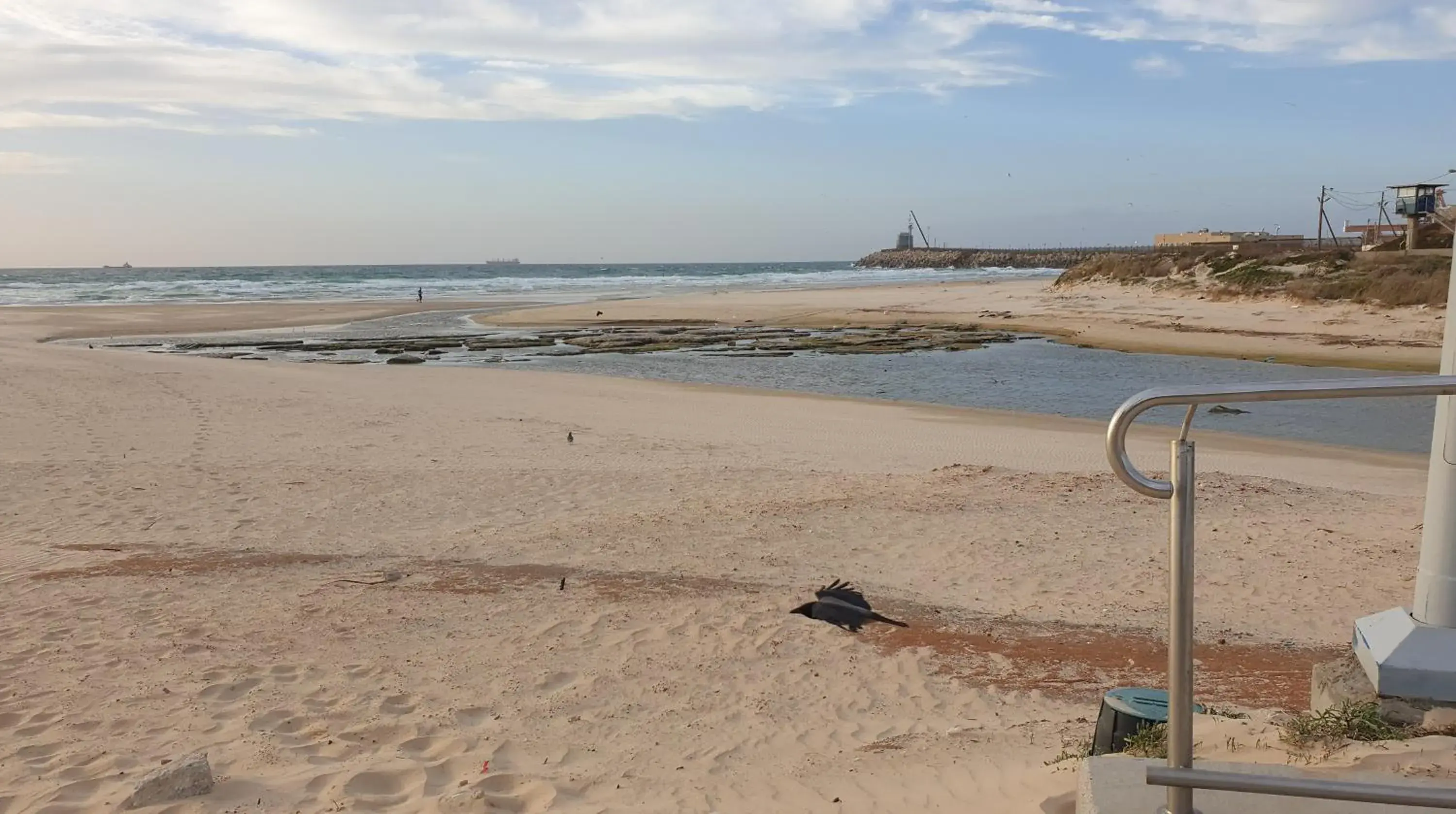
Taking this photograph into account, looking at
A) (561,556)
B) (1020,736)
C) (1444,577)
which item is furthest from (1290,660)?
(561,556)

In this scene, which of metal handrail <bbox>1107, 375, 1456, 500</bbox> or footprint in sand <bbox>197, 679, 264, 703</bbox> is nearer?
metal handrail <bbox>1107, 375, 1456, 500</bbox>

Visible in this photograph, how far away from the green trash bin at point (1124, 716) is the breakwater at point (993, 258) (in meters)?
107

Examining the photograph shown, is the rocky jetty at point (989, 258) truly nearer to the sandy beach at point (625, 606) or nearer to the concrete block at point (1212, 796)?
A: the sandy beach at point (625, 606)

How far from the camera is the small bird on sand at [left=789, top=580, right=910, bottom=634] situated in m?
6.05

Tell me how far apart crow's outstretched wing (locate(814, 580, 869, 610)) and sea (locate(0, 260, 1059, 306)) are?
47.8 metres

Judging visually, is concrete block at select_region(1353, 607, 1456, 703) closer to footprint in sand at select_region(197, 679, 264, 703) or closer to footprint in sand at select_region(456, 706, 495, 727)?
footprint in sand at select_region(456, 706, 495, 727)

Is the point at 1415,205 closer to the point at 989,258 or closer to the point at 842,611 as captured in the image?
the point at 842,611

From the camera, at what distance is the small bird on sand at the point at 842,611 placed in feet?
19.8

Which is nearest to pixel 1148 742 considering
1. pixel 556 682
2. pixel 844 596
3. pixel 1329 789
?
pixel 1329 789

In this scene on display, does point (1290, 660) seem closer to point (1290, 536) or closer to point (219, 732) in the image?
point (1290, 536)

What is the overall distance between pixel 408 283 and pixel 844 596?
78.0 metres

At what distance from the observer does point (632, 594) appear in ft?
21.7

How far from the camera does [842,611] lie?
6.12 meters

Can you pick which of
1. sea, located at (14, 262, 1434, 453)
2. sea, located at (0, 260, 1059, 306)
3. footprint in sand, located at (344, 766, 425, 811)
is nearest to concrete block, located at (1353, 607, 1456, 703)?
sea, located at (14, 262, 1434, 453)
